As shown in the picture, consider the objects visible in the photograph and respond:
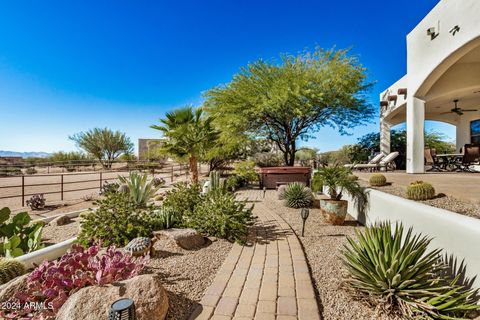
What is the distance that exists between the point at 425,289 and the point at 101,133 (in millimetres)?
38952

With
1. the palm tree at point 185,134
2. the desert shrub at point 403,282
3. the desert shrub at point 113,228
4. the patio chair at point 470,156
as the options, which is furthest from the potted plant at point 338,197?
the patio chair at point 470,156

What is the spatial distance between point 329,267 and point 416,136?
7.96 metres

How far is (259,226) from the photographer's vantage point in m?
4.54

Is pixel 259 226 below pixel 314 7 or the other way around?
below

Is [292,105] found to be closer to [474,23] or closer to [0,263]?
[474,23]

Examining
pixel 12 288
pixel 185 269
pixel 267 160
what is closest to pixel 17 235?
pixel 12 288

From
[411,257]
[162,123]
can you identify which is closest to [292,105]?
[162,123]

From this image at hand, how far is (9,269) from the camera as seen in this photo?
2477 millimetres

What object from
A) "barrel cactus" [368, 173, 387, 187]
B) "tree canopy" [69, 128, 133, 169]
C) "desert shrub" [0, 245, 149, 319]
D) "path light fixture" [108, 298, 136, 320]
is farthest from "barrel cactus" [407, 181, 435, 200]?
"tree canopy" [69, 128, 133, 169]

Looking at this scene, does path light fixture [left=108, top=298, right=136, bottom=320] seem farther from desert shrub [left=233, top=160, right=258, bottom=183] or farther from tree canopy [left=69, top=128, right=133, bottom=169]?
tree canopy [left=69, top=128, right=133, bottom=169]

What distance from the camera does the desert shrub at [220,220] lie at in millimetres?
3820

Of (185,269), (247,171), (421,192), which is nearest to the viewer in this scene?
(185,269)

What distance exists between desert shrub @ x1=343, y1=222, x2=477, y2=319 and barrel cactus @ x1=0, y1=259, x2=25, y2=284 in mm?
3512

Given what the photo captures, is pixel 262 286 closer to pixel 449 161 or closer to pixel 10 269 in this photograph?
pixel 10 269
